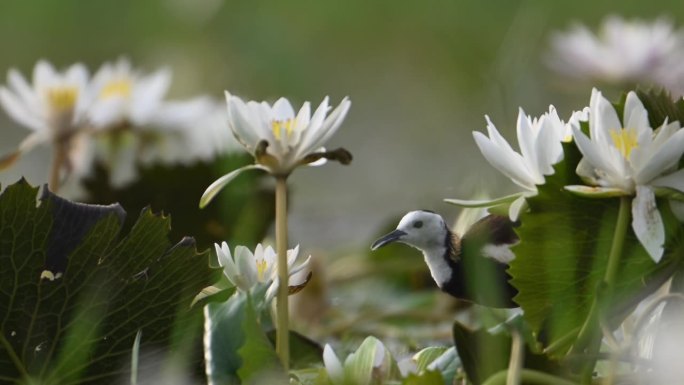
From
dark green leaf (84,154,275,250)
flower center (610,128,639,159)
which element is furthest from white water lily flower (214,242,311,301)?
dark green leaf (84,154,275,250)

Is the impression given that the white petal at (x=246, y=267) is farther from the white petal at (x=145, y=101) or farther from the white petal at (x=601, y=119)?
the white petal at (x=145, y=101)

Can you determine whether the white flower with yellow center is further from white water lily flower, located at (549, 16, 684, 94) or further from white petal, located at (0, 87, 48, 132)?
white water lily flower, located at (549, 16, 684, 94)

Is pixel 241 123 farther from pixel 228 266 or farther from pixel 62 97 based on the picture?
pixel 62 97

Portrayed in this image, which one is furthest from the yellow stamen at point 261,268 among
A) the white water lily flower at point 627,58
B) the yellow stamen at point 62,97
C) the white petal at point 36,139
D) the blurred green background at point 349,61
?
the blurred green background at point 349,61

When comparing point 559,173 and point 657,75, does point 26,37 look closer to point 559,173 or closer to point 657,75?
point 657,75

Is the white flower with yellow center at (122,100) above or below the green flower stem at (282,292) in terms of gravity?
above

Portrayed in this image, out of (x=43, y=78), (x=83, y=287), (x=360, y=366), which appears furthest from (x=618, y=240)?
(x=43, y=78)
